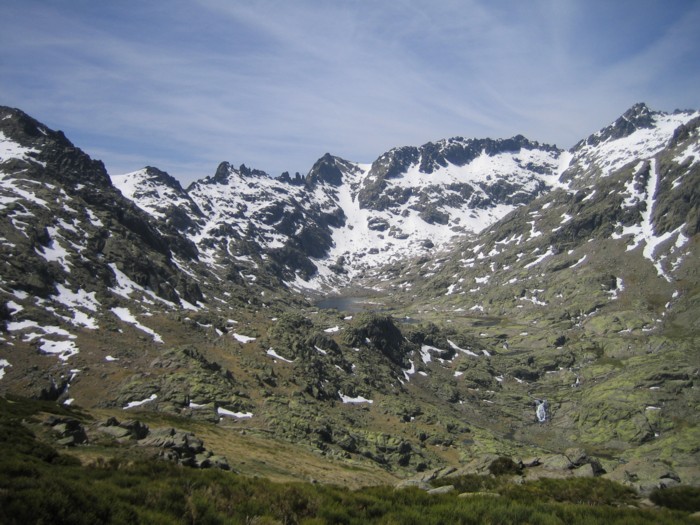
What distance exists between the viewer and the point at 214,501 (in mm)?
11367

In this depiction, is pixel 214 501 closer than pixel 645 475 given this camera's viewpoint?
Yes

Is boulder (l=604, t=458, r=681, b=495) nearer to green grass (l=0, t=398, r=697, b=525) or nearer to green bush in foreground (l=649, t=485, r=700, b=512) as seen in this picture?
green bush in foreground (l=649, t=485, r=700, b=512)

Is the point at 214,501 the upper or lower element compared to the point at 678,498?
lower

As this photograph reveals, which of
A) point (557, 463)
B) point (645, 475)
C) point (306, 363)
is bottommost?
point (557, 463)

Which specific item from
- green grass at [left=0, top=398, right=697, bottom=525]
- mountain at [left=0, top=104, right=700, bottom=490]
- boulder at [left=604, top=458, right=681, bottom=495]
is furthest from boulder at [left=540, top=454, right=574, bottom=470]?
green grass at [left=0, top=398, right=697, bottom=525]

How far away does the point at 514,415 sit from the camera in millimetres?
110875

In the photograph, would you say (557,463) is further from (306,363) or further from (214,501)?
(306,363)

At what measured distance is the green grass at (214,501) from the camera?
8.44 meters

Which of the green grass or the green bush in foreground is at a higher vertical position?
the green bush in foreground

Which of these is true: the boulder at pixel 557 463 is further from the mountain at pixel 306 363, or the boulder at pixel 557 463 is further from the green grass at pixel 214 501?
the green grass at pixel 214 501

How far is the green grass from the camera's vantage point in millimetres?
8438

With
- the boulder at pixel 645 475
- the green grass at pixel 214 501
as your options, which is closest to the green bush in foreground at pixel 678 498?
the green grass at pixel 214 501

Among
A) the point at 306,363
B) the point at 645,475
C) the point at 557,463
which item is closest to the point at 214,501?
the point at 557,463

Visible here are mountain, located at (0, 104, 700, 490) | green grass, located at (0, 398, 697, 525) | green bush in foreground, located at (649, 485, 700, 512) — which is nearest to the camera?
green grass, located at (0, 398, 697, 525)
